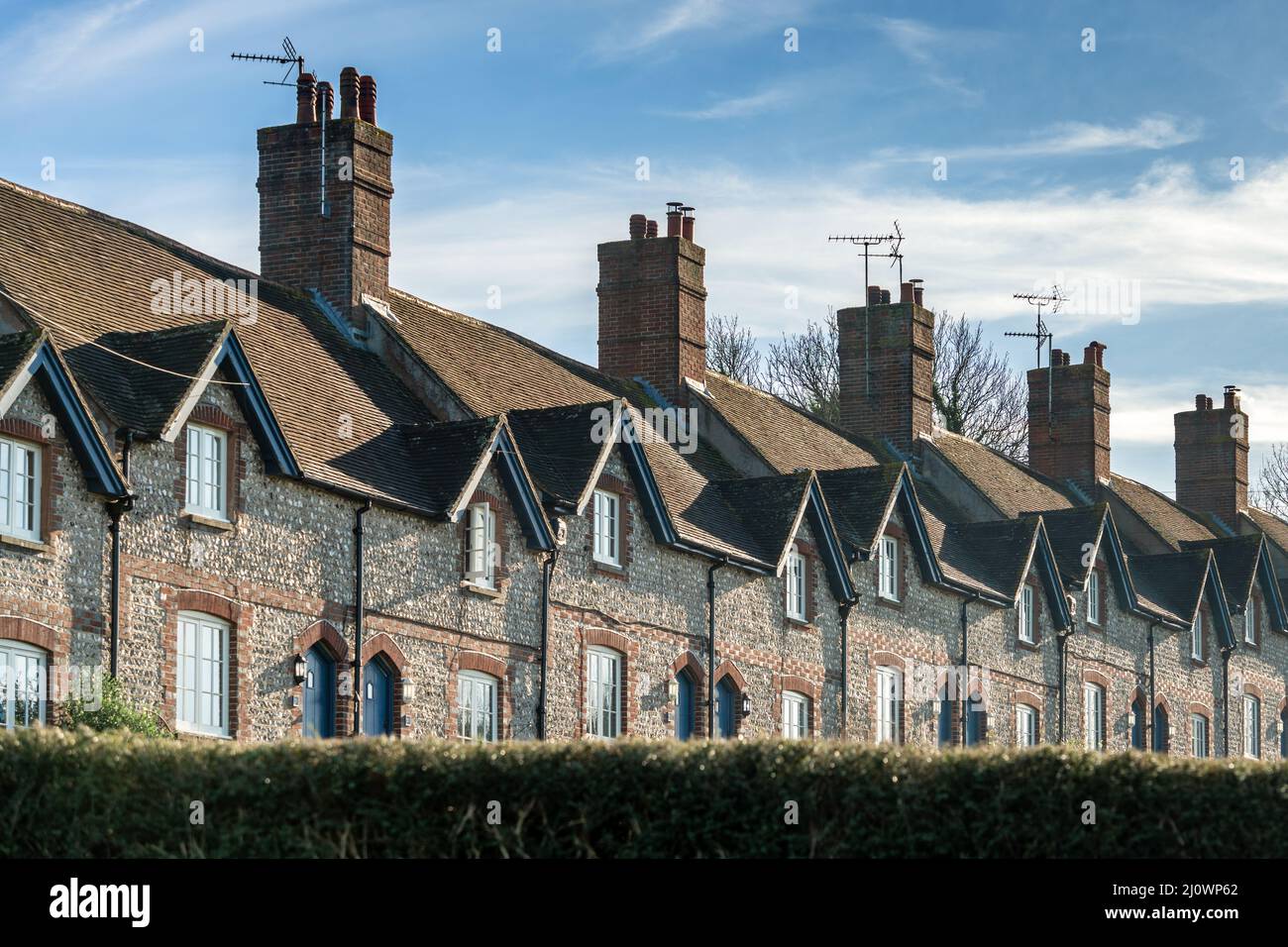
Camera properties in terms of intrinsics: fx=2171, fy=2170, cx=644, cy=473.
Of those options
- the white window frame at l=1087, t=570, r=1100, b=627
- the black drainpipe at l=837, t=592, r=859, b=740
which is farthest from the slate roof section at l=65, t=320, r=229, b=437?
the white window frame at l=1087, t=570, r=1100, b=627

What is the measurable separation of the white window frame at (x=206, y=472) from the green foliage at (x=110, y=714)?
2.49 m

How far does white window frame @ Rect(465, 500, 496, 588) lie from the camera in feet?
95.5

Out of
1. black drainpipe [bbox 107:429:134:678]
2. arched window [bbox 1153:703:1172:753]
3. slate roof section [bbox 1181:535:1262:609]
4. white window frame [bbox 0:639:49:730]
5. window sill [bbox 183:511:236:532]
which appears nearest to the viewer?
white window frame [bbox 0:639:49:730]

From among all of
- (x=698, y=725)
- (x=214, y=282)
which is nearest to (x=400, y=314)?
(x=214, y=282)

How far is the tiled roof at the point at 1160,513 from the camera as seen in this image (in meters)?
54.2

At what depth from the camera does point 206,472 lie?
2508cm

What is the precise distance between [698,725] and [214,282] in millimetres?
9906

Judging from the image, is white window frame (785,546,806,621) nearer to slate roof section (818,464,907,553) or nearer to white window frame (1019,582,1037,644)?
slate roof section (818,464,907,553)

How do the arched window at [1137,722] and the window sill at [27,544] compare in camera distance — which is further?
the arched window at [1137,722]

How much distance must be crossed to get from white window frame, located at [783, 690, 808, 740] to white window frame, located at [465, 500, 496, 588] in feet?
25.9

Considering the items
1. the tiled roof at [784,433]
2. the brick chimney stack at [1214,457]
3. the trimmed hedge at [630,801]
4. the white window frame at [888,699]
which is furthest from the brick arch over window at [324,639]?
the brick chimney stack at [1214,457]

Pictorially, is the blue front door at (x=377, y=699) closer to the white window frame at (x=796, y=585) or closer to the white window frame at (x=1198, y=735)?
the white window frame at (x=796, y=585)

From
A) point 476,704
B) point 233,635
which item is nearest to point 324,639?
point 233,635

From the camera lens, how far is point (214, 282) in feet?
103
